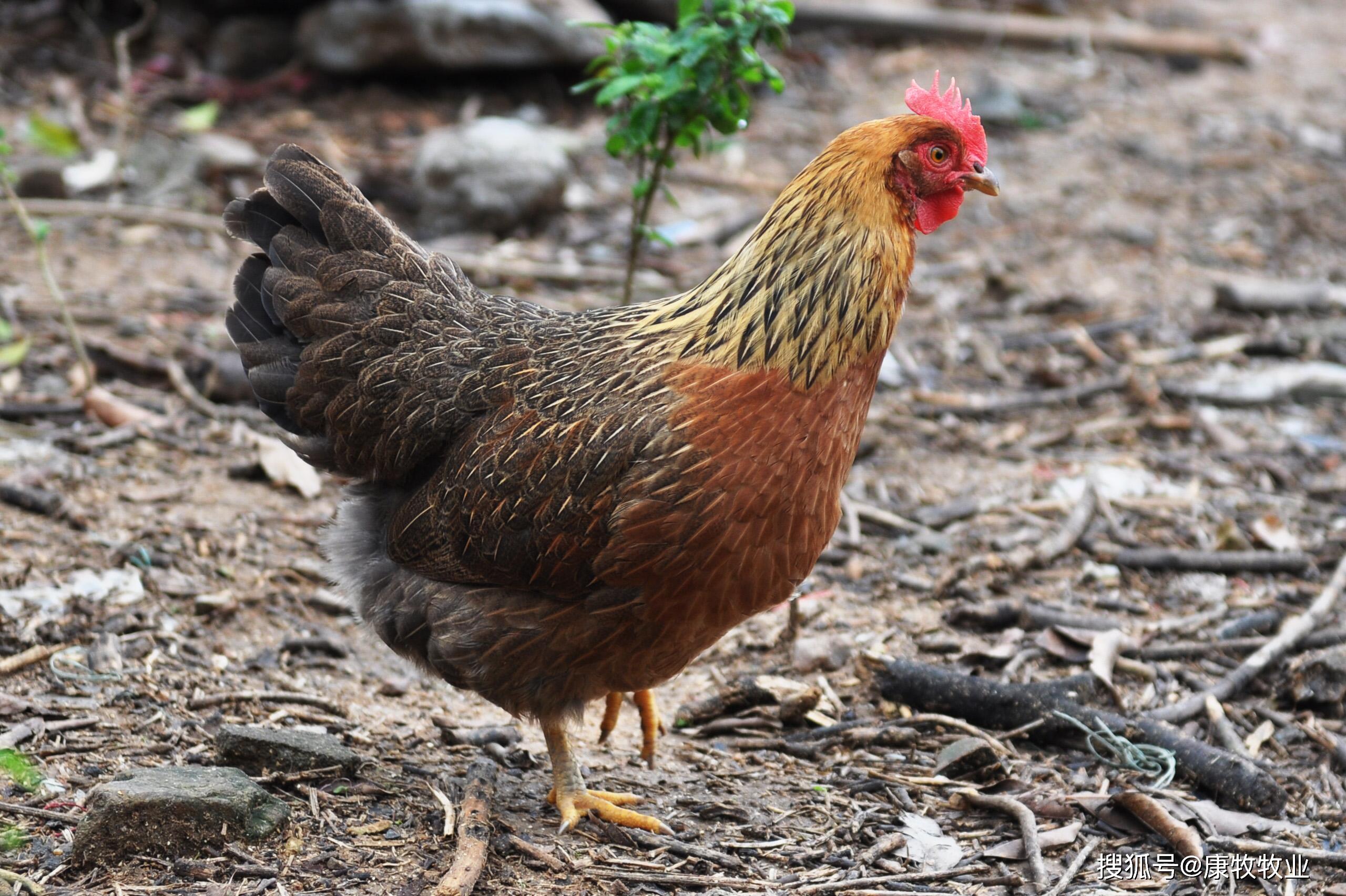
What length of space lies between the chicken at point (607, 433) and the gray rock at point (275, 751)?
40cm

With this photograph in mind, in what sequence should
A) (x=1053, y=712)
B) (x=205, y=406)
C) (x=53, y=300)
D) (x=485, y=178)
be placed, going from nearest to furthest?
(x=1053, y=712), (x=205, y=406), (x=53, y=300), (x=485, y=178)

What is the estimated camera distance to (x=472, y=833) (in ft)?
12.5

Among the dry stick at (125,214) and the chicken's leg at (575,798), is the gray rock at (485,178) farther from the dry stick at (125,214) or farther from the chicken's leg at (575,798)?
the chicken's leg at (575,798)

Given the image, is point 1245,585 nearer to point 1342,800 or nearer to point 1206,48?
point 1342,800

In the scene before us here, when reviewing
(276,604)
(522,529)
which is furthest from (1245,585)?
(276,604)

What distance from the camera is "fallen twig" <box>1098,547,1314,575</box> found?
5352 mm

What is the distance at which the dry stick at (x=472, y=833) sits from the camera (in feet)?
11.6

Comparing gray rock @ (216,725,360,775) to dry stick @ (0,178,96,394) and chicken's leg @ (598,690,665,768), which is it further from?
dry stick @ (0,178,96,394)

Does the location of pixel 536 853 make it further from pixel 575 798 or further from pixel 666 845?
pixel 666 845

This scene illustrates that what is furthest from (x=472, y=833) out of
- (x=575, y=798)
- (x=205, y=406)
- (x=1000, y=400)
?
(x=1000, y=400)

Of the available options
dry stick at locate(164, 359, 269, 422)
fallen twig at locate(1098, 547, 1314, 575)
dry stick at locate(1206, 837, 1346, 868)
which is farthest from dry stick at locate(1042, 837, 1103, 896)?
dry stick at locate(164, 359, 269, 422)

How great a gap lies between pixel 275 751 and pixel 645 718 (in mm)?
1286

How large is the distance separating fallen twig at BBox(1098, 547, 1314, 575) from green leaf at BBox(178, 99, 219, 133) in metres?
6.86

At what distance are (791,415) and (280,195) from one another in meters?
2.14
